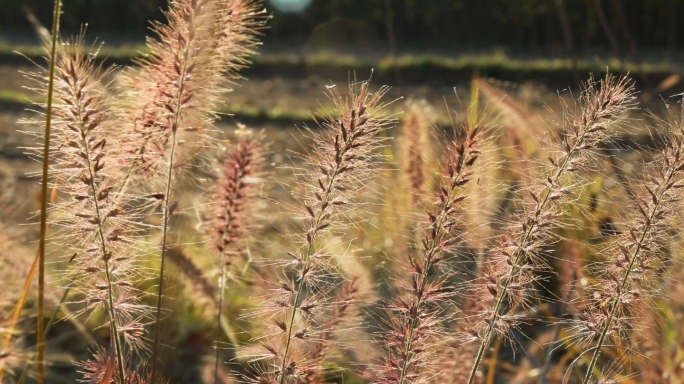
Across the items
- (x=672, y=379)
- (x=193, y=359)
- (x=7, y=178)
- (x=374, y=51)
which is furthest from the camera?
(x=374, y=51)

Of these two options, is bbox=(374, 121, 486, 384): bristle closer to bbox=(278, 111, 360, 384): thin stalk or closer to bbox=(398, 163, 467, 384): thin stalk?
bbox=(398, 163, 467, 384): thin stalk

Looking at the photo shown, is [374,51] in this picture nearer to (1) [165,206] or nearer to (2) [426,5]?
(2) [426,5]

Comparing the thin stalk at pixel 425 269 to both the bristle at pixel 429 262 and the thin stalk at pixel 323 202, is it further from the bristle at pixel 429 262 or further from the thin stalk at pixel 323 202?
the thin stalk at pixel 323 202

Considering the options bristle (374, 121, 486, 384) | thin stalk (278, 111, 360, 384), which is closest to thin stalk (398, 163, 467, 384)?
bristle (374, 121, 486, 384)

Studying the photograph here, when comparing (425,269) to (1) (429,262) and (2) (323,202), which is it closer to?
(1) (429,262)

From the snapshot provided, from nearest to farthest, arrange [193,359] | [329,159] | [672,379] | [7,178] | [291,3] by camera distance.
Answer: [329,159] → [672,379] → [193,359] → [7,178] → [291,3]

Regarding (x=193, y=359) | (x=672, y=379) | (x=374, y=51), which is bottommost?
(x=193, y=359)

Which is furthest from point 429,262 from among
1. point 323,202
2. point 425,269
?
point 323,202

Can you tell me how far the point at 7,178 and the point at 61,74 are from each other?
4585 millimetres

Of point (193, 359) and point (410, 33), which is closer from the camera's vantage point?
point (193, 359)

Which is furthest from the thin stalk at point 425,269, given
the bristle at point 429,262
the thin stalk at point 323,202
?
the thin stalk at point 323,202

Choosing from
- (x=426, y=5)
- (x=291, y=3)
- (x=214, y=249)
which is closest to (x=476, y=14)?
(x=426, y=5)

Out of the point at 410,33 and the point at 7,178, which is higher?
the point at 410,33

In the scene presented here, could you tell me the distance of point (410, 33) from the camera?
19188 mm
